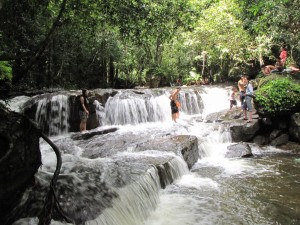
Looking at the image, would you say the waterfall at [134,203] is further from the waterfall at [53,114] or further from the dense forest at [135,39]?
the waterfall at [53,114]

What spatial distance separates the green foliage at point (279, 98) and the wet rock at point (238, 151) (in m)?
2.26

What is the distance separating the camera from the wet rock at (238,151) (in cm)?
1041

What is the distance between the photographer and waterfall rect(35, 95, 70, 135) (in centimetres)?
1371

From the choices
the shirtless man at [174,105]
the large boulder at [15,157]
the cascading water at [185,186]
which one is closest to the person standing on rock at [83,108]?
the cascading water at [185,186]

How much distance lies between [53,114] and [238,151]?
341 inches

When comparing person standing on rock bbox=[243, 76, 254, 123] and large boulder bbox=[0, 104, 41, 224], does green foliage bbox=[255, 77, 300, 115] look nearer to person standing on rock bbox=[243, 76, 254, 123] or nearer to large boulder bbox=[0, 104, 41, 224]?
person standing on rock bbox=[243, 76, 254, 123]

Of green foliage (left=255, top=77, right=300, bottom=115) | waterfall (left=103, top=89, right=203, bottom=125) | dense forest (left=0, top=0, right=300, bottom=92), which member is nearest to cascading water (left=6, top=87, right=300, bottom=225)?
green foliage (left=255, top=77, right=300, bottom=115)

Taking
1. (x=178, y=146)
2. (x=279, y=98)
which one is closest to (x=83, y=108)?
(x=178, y=146)

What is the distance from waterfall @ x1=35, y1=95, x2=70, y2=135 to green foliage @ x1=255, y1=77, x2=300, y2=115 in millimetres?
8939

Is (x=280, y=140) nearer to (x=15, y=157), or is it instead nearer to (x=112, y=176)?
(x=112, y=176)

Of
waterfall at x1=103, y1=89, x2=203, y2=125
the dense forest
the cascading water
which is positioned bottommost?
the cascading water

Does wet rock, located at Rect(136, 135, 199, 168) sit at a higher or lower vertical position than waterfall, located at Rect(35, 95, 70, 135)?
lower

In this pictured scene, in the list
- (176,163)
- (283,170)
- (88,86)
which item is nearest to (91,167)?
(176,163)

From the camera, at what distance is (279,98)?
1200cm
